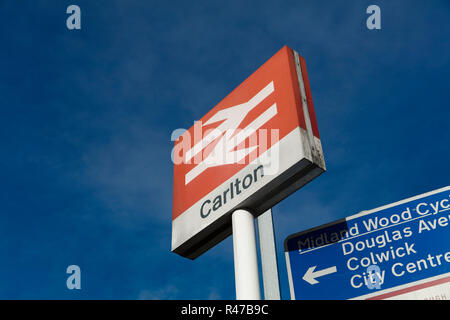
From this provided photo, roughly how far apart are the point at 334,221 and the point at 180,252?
1339 millimetres

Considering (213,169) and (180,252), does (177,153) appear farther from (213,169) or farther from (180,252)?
(180,252)

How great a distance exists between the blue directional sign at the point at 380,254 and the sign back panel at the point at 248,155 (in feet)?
Result: 2.72

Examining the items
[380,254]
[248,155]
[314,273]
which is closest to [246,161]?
[248,155]

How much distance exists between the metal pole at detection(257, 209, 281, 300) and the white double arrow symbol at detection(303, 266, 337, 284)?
266mm

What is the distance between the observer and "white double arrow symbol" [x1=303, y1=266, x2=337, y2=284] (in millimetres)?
3711

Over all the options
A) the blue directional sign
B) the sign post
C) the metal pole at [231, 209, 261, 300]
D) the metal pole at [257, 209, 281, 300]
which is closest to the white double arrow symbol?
the blue directional sign

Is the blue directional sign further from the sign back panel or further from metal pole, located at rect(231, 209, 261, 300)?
metal pole, located at rect(231, 209, 261, 300)

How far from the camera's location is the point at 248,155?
3428 millimetres

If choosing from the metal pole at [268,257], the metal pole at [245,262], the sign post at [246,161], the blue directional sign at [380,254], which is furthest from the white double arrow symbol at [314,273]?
the metal pole at [245,262]

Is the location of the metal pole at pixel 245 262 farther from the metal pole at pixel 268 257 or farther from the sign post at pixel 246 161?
the metal pole at pixel 268 257

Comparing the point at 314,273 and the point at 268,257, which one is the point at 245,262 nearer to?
the point at 314,273

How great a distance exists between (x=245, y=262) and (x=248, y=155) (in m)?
0.84

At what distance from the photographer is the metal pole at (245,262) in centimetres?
286
